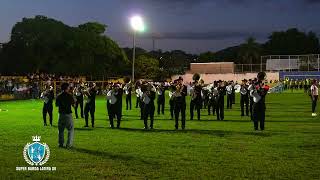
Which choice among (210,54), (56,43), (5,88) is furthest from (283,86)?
(210,54)

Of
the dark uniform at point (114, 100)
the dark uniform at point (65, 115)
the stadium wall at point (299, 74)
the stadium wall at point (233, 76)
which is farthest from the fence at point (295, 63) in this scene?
the dark uniform at point (65, 115)

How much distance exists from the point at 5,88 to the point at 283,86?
137 feet

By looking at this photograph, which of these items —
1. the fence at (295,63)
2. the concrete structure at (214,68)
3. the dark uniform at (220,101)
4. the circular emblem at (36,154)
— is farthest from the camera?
the concrete structure at (214,68)

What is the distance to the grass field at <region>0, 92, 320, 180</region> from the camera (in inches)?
456

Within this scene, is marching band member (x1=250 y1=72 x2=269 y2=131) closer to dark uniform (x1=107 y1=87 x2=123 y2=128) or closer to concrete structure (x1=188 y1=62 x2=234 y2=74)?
dark uniform (x1=107 y1=87 x2=123 y2=128)

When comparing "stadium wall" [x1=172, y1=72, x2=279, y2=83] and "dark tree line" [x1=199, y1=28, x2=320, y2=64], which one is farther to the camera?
"dark tree line" [x1=199, y1=28, x2=320, y2=64]

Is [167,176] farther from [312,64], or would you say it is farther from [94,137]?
[312,64]

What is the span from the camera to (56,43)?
76.5 metres

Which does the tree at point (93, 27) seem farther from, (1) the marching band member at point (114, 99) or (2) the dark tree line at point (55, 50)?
(1) the marching band member at point (114, 99)

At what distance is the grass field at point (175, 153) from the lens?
1157cm

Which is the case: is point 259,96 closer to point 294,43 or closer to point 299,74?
point 299,74

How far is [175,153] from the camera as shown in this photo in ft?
47.2

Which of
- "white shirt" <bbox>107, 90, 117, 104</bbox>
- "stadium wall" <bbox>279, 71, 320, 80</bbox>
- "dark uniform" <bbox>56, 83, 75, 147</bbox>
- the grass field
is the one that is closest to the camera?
the grass field

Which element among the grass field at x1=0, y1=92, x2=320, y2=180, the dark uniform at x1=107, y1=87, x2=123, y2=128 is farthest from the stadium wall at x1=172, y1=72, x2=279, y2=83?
the dark uniform at x1=107, y1=87, x2=123, y2=128
